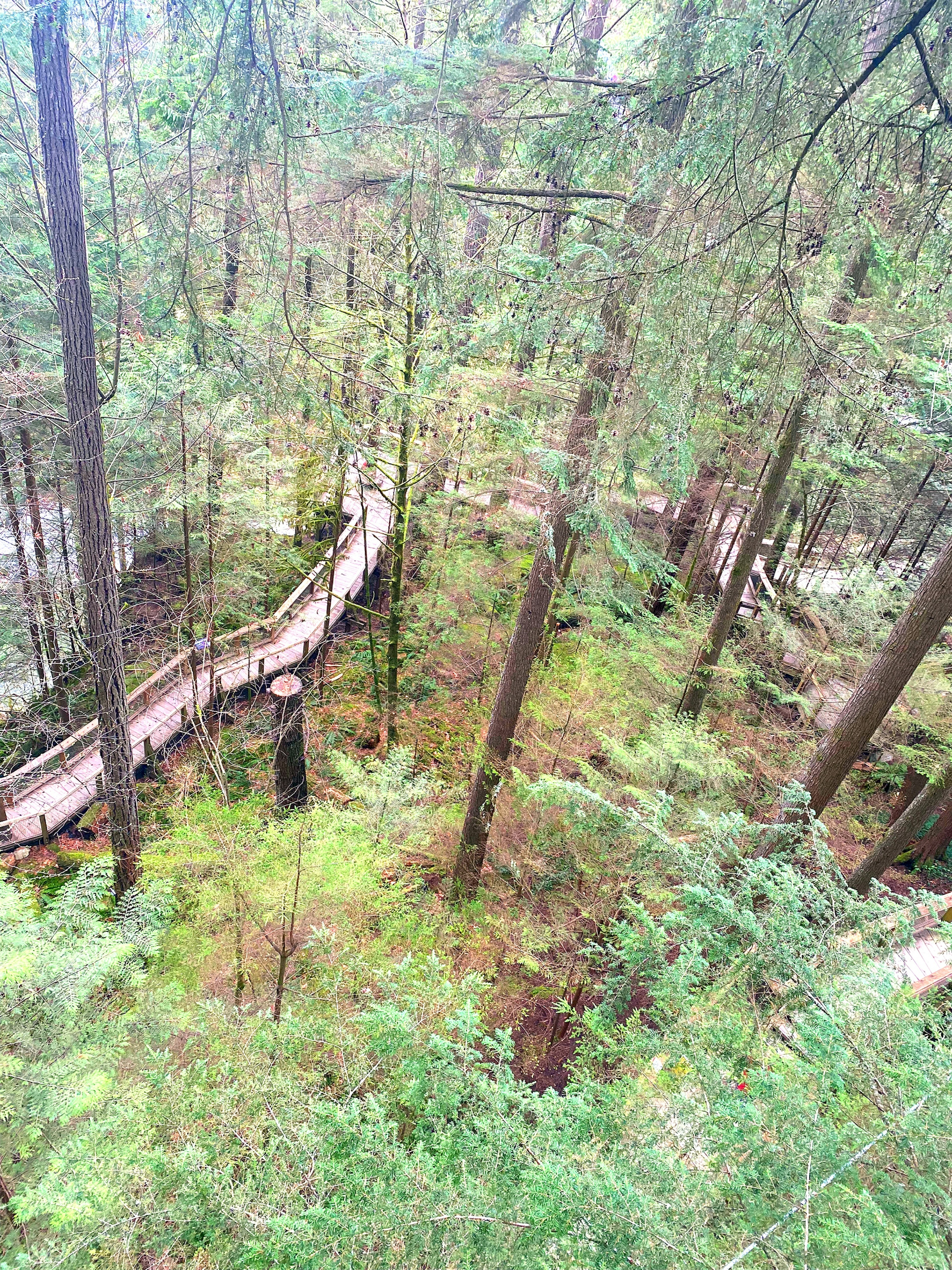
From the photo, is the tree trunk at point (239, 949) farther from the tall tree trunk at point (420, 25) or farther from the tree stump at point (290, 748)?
the tall tree trunk at point (420, 25)

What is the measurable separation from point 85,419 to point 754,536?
875cm

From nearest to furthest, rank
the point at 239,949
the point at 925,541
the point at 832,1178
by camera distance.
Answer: the point at 832,1178 → the point at 239,949 → the point at 925,541

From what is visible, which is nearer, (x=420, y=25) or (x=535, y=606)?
(x=420, y=25)

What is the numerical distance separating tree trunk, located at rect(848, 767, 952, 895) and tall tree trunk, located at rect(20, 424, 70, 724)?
11713 millimetres

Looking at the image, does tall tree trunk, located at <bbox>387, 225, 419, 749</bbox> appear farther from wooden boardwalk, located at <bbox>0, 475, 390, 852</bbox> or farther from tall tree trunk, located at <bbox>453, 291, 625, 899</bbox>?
tall tree trunk, located at <bbox>453, 291, 625, 899</bbox>

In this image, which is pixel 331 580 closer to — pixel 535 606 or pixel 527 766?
pixel 527 766

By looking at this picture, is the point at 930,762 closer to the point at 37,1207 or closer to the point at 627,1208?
the point at 627,1208

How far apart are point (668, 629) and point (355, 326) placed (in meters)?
7.33

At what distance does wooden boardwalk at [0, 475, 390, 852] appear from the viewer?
902cm

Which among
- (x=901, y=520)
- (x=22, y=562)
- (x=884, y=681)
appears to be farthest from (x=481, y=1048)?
(x=901, y=520)

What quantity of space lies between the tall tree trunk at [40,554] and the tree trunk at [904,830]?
38.4 ft

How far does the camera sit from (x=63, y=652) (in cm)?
1005

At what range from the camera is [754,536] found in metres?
9.27

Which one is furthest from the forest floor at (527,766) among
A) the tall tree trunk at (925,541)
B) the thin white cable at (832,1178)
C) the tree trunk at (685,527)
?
the tall tree trunk at (925,541)
